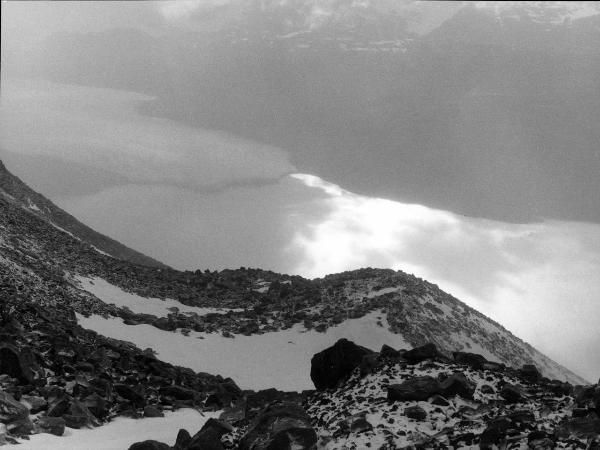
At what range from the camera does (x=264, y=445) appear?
43.0ft

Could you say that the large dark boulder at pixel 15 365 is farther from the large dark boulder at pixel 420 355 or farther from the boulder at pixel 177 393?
the large dark boulder at pixel 420 355

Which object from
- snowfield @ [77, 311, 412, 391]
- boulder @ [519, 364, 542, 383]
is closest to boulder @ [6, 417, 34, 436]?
boulder @ [519, 364, 542, 383]

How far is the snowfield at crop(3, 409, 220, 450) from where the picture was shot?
1427 centimetres

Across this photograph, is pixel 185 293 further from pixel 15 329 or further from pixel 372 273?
pixel 15 329

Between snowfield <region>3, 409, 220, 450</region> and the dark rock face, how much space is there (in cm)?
352

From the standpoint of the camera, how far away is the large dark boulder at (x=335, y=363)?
1961 cm

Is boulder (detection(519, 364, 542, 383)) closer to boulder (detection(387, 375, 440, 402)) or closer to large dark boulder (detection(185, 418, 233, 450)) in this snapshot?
boulder (detection(387, 375, 440, 402))

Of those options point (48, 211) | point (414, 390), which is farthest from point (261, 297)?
point (414, 390)

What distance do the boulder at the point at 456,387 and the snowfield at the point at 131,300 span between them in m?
28.9

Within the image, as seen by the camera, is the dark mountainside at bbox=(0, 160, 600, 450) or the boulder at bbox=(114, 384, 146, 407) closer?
the dark mountainside at bbox=(0, 160, 600, 450)

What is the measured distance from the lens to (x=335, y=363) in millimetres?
19797

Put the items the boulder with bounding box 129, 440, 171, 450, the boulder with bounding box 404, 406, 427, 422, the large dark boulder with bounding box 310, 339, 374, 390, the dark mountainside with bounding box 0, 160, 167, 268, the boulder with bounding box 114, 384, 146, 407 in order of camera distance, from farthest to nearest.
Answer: the dark mountainside with bounding box 0, 160, 167, 268
the boulder with bounding box 114, 384, 146, 407
the large dark boulder with bounding box 310, 339, 374, 390
the boulder with bounding box 404, 406, 427, 422
the boulder with bounding box 129, 440, 171, 450

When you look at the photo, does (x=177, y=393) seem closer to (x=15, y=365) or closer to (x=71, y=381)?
(x=71, y=381)

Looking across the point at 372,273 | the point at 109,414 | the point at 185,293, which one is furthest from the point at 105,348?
the point at 372,273
